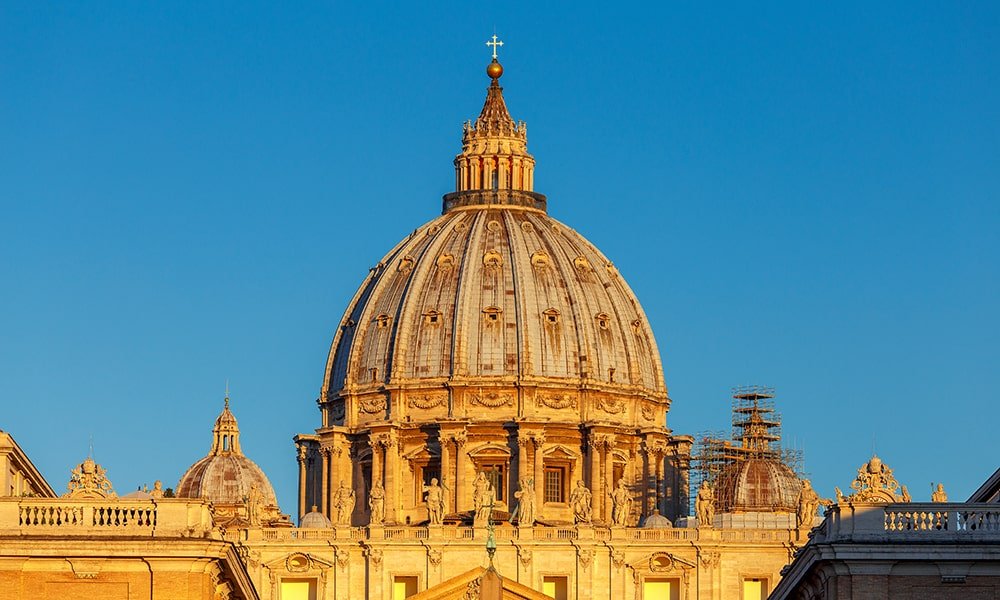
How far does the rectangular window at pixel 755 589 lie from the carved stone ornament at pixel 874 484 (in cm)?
6195

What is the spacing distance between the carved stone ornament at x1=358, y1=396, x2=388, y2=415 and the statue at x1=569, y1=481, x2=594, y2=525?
1656cm

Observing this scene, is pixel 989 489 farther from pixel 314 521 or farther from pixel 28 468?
pixel 314 521

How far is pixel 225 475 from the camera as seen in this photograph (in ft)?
570

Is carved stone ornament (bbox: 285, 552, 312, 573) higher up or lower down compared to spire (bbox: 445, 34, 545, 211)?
lower down

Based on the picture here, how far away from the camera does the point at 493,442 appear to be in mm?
164875

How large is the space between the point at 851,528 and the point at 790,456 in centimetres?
8559

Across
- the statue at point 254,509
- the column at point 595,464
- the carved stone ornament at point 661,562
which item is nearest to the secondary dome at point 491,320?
the column at point 595,464

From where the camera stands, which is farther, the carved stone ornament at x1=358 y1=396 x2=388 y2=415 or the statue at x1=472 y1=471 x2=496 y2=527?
the carved stone ornament at x1=358 y1=396 x2=388 y2=415

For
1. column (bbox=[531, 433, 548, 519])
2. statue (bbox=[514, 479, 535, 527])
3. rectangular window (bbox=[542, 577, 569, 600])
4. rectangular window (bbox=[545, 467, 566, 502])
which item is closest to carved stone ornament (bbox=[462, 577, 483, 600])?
rectangular window (bbox=[542, 577, 569, 600])

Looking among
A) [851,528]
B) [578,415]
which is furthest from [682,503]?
[851,528]

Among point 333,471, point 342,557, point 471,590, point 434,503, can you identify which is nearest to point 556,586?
point 434,503

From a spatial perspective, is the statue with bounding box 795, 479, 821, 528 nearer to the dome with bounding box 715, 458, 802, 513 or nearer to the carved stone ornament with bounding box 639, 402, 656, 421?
the dome with bounding box 715, 458, 802, 513

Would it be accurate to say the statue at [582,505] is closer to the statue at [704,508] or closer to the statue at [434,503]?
the statue at [704,508]

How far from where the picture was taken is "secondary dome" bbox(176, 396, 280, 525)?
17138cm
